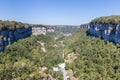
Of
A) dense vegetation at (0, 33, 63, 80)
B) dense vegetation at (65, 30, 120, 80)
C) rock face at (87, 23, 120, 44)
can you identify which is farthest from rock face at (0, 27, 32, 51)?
rock face at (87, 23, 120, 44)

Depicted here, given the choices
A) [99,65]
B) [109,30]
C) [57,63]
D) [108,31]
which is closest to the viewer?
[99,65]

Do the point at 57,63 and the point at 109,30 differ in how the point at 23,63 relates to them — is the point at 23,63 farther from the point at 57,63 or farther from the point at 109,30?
the point at 109,30

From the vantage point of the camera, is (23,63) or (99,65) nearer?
(23,63)

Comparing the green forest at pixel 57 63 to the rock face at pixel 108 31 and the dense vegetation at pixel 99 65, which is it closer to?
the dense vegetation at pixel 99 65

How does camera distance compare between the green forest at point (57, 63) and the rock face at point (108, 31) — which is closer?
the green forest at point (57, 63)

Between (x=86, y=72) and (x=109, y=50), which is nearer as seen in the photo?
(x=86, y=72)

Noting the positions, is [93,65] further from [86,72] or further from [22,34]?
[22,34]

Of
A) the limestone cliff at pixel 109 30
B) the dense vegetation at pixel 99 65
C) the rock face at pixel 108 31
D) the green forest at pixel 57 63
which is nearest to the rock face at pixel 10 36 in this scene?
the green forest at pixel 57 63

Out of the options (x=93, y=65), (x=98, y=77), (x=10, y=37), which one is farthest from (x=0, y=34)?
(x=98, y=77)

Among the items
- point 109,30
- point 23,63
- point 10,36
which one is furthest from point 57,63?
point 10,36

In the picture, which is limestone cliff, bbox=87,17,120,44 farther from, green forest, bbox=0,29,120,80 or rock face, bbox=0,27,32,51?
rock face, bbox=0,27,32,51

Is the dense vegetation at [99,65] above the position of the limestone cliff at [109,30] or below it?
below
